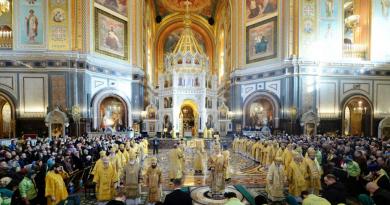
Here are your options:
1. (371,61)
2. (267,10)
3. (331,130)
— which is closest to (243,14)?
(267,10)

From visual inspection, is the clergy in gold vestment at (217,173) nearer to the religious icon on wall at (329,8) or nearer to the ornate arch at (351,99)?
the ornate arch at (351,99)

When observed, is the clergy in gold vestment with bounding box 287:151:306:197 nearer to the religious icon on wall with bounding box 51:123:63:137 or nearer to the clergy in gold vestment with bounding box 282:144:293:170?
the clergy in gold vestment with bounding box 282:144:293:170

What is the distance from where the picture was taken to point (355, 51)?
21.4 m

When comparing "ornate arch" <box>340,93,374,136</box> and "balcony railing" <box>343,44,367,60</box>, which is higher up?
"balcony railing" <box>343,44,367,60</box>

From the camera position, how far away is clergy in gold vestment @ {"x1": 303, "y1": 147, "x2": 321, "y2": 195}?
7119 millimetres

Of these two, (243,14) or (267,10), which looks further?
(243,14)

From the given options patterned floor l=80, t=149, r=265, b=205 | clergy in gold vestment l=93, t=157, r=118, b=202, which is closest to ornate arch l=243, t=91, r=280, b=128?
patterned floor l=80, t=149, r=265, b=205

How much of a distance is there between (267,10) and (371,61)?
997cm

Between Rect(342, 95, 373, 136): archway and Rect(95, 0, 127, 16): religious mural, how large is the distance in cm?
2187

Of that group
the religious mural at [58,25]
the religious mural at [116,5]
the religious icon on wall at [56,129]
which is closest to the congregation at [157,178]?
the religious icon on wall at [56,129]

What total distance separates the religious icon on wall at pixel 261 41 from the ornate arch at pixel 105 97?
1264cm

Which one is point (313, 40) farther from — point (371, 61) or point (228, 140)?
point (228, 140)

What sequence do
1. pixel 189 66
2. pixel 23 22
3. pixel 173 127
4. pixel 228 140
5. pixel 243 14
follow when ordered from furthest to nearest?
pixel 189 66 → pixel 173 127 → pixel 243 14 → pixel 228 140 → pixel 23 22

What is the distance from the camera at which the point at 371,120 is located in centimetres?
2114
